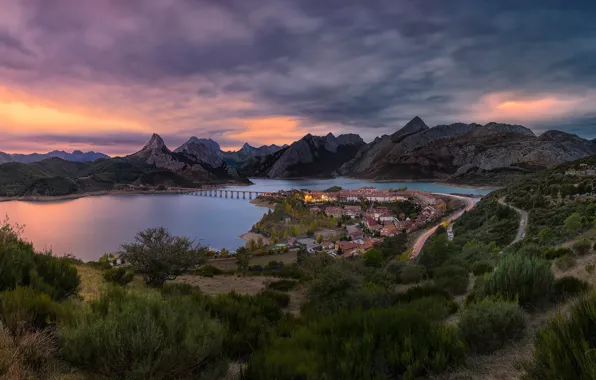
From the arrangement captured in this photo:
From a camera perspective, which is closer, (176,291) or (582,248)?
(176,291)

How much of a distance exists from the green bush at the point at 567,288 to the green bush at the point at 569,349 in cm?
263

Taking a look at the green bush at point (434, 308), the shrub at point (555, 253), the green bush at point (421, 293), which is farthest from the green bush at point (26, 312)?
the shrub at point (555, 253)

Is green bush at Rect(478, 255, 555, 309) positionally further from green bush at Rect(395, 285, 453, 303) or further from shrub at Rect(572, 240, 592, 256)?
shrub at Rect(572, 240, 592, 256)

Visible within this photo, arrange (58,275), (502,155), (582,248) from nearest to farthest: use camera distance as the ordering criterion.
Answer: (58,275)
(582,248)
(502,155)

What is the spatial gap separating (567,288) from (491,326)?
9.00ft

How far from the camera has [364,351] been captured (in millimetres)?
3025

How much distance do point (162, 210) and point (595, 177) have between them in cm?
9940

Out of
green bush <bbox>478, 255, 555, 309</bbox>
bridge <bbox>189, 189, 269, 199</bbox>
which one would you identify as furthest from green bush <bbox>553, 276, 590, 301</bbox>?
bridge <bbox>189, 189, 269, 199</bbox>

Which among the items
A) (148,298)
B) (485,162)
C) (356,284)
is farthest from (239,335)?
(485,162)

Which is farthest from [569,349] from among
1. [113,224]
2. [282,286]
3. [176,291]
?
[113,224]

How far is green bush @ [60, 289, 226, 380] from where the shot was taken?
2.84 meters

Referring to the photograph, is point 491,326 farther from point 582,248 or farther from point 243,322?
point 582,248

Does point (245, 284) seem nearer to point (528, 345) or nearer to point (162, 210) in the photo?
point (528, 345)

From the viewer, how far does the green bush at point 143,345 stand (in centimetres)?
284
